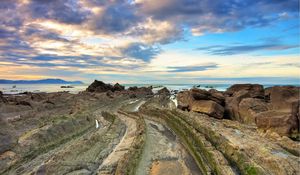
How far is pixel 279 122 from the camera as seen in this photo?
66.5 ft

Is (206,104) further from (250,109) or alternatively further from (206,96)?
(250,109)

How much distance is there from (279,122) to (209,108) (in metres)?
11.6

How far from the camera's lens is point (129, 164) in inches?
532

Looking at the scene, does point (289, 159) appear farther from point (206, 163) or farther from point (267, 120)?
point (267, 120)

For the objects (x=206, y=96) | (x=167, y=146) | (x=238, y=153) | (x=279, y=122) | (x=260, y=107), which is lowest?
(x=167, y=146)

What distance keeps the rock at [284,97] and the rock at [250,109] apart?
2.72 metres

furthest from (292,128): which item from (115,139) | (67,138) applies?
(67,138)

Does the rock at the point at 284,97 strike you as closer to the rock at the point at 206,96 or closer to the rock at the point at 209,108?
the rock at the point at 209,108

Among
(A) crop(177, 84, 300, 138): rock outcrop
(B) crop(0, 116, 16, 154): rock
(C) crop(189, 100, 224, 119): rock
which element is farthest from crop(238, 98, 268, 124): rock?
(B) crop(0, 116, 16, 154): rock

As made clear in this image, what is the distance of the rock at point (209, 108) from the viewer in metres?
30.9

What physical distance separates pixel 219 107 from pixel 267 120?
10.4 m

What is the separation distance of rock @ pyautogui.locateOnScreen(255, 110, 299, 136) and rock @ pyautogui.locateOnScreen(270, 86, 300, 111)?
174cm

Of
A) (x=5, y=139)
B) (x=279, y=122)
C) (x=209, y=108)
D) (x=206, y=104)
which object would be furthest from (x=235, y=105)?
(x=5, y=139)

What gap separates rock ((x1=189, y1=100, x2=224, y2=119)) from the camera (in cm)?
3092
